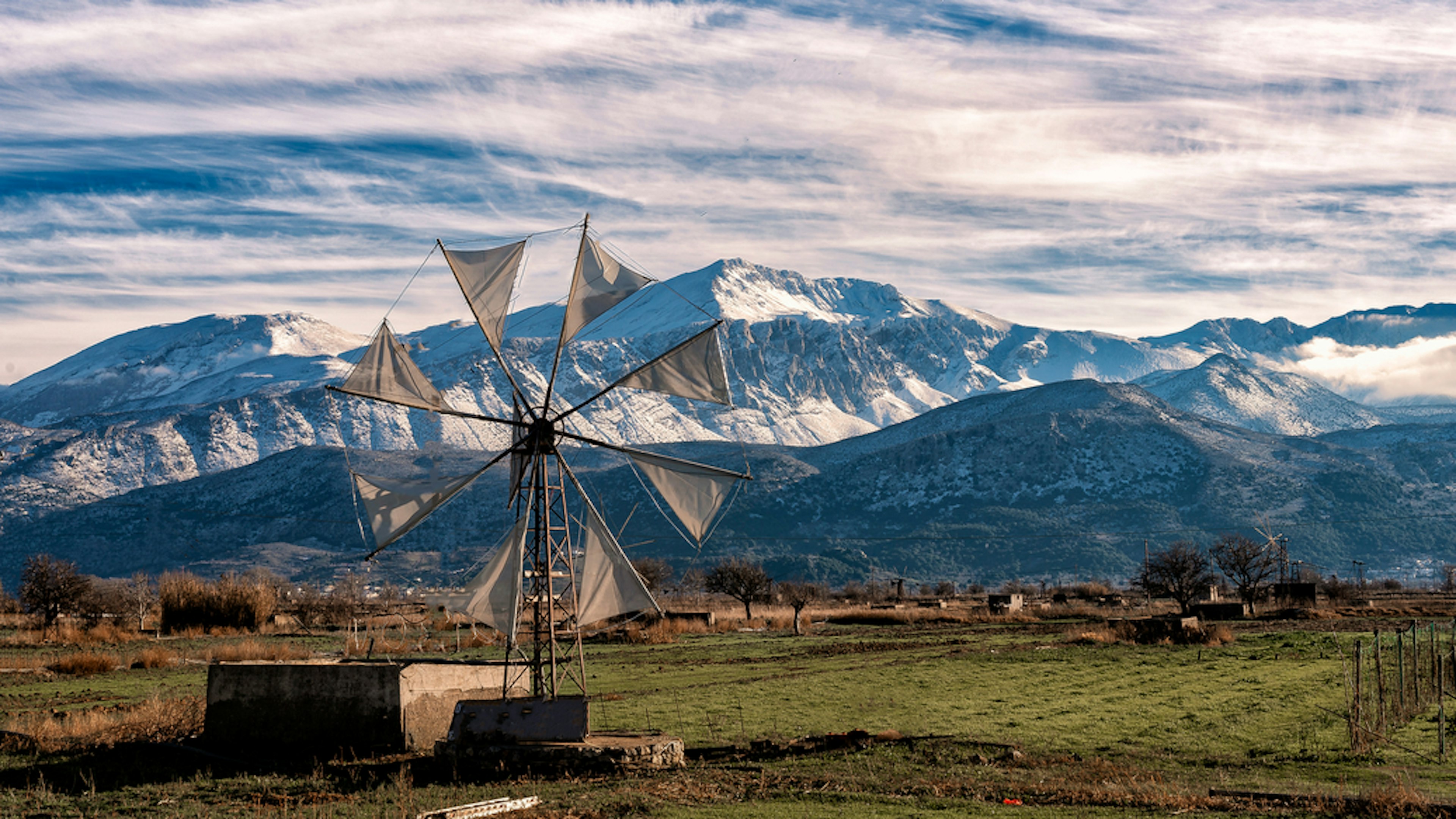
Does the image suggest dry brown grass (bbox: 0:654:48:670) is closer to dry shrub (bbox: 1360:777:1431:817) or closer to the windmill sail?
the windmill sail

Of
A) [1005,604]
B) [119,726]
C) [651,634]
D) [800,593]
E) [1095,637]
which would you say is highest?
Answer: [119,726]

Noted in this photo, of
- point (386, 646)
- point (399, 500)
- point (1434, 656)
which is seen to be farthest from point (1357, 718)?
point (386, 646)

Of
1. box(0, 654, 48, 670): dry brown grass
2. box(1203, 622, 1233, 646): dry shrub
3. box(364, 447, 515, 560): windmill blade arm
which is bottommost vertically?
box(1203, 622, 1233, 646): dry shrub

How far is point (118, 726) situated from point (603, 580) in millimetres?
9850

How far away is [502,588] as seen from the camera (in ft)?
74.0

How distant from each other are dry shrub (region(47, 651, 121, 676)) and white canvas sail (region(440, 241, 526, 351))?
24.8m

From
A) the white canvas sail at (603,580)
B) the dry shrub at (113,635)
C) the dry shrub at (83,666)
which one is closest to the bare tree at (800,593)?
the dry shrub at (113,635)

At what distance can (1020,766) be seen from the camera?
21.7 m

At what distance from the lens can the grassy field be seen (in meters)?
18.2

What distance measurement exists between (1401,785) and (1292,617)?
5726 cm

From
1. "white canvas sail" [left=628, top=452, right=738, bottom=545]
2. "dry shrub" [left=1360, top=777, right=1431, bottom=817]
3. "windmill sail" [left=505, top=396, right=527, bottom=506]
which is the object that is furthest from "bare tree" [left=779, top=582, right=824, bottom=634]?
"dry shrub" [left=1360, top=777, right=1431, bottom=817]

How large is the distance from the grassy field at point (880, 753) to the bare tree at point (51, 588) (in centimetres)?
3060

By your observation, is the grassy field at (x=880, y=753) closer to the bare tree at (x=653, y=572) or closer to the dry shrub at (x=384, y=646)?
the dry shrub at (x=384, y=646)

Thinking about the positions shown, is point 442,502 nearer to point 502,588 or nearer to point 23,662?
point 502,588
